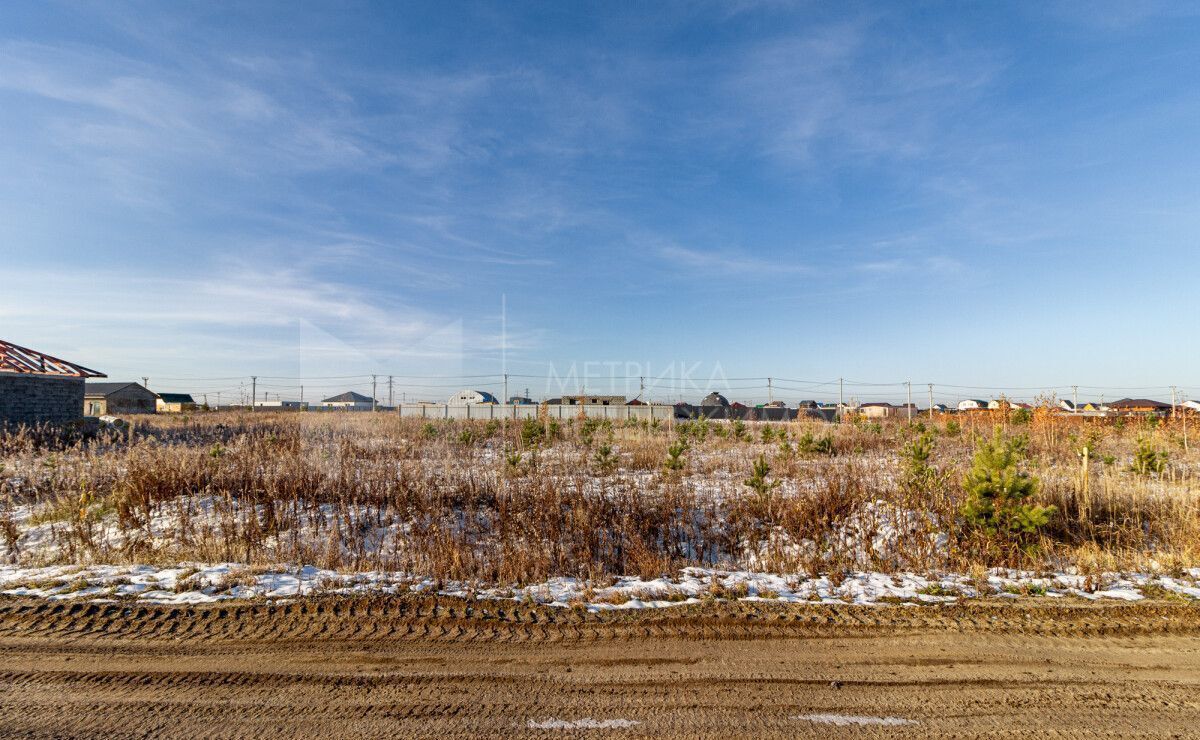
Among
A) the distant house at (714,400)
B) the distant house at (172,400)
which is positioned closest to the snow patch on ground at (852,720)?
the distant house at (714,400)

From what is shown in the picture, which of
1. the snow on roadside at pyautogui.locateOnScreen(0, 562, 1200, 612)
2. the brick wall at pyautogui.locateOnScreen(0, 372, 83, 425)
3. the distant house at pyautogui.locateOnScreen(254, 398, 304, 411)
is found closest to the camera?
the snow on roadside at pyautogui.locateOnScreen(0, 562, 1200, 612)

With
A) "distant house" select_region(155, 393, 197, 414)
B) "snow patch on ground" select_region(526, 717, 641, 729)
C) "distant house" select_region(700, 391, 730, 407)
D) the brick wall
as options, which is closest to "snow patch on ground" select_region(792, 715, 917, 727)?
"snow patch on ground" select_region(526, 717, 641, 729)

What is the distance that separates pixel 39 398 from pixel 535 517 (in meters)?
22.3

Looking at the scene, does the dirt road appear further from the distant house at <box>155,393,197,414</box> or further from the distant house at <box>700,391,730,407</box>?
the distant house at <box>155,393,197,414</box>

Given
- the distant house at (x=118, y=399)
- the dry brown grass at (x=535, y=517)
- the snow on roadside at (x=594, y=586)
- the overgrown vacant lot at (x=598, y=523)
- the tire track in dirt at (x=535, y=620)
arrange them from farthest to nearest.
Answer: the distant house at (x=118, y=399) < the dry brown grass at (x=535, y=517) < the overgrown vacant lot at (x=598, y=523) < the snow on roadside at (x=594, y=586) < the tire track in dirt at (x=535, y=620)

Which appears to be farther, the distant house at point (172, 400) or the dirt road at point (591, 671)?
the distant house at point (172, 400)

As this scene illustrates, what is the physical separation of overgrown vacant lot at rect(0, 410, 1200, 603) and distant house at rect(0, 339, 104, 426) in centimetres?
1086

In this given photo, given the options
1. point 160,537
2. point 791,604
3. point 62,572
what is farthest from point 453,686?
point 160,537

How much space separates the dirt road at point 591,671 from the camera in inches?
126

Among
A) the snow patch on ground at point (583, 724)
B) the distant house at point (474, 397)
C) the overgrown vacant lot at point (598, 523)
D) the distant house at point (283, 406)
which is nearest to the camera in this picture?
the snow patch on ground at point (583, 724)

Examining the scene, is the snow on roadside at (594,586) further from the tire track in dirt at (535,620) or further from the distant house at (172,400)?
the distant house at (172,400)

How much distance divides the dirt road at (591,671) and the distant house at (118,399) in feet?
171

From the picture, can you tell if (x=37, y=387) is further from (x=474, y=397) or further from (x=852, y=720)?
(x=474, y=397)

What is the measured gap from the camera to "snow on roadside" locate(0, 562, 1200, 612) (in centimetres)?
502
